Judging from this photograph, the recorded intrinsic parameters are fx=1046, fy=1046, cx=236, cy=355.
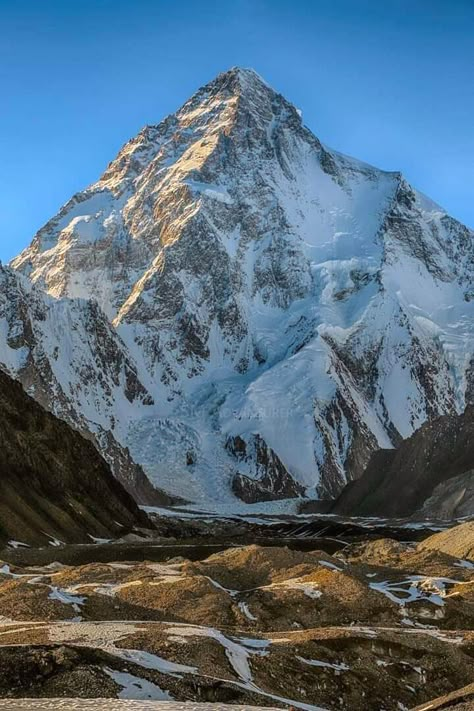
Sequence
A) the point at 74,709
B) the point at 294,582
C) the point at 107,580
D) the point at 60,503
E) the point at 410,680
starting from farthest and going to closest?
the point at 60,503 → the point at 107,580 → the point at 294,582 → the point at 410,680 → the point at 74,709

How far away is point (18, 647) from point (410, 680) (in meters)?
23.1

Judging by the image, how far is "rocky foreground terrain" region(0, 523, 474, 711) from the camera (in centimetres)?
4212

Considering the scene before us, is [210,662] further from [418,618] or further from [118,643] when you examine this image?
[418,618]

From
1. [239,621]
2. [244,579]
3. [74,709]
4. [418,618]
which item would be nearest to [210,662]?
[74,709]

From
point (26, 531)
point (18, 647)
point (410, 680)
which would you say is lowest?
point (410, 680)

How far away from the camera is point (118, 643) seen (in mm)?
49188

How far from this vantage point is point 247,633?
60.5 metres

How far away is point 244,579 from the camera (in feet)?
306

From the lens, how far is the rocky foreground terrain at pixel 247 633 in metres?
42.1

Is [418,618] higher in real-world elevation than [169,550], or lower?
lower

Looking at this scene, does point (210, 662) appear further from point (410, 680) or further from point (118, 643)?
point (410, 680)

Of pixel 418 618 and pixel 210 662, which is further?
pixel 418 618

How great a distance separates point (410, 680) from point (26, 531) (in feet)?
386

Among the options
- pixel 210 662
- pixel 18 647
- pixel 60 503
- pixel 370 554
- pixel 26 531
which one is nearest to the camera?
pixel 18 647
